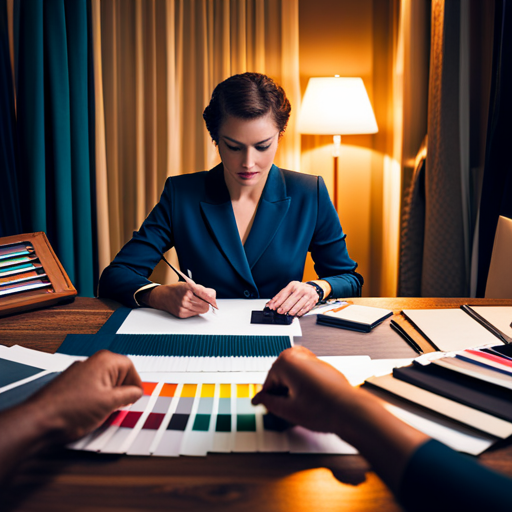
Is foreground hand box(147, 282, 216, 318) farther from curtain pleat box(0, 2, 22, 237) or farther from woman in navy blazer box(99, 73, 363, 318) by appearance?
curtain pleat box(0, 2, 22, 237)

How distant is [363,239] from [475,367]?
276 cm

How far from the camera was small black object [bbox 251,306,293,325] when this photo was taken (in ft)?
3.68

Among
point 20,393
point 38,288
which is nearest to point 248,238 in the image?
point 38,288

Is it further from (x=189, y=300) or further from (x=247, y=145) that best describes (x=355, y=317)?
(x=247, y=145)

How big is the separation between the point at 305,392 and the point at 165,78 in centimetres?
283

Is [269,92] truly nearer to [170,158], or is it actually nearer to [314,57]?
[170,158]

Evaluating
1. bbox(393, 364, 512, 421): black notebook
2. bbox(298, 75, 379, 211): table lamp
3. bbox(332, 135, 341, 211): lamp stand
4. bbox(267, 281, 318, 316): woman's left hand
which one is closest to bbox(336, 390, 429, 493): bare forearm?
bbox(393, 364, 512, 421): black notebook

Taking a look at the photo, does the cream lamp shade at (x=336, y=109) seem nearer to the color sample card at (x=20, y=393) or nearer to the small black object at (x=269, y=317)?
the small black object at (x=269, y=317)

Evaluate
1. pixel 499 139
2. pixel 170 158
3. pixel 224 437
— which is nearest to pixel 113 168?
pixel 170 158

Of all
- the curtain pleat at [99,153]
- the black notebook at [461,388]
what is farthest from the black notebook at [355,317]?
the curtain pleat at [99,153]

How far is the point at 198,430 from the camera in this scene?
0.65 metres

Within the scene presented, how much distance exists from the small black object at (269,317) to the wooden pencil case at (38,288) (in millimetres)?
499

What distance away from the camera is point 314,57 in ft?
10.7

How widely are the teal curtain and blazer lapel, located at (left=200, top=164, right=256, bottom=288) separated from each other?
135 centimetres
